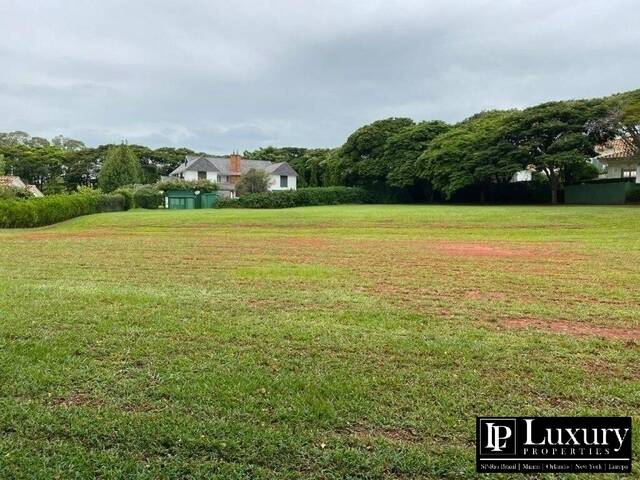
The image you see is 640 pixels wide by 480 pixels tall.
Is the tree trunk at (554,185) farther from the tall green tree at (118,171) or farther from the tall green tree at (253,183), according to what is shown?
the tall green tree at (118,171)

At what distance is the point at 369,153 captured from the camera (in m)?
44.2

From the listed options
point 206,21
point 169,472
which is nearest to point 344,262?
point 169,472

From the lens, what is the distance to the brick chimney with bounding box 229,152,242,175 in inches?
2291

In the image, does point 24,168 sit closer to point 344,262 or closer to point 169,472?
point 344,262

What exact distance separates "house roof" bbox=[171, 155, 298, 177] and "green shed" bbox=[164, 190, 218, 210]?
13.6 m

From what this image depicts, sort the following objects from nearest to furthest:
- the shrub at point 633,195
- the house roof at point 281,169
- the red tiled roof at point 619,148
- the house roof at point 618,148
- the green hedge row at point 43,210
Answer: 1. the green hedge row at point 43,210
2. the shrub at point 633,195
3. the house roof at point 618,148
4. the red tiled roof at point 619,148
5. the house roof at point 281,169

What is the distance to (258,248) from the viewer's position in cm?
1195

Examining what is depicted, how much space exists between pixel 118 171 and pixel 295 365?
53.3m

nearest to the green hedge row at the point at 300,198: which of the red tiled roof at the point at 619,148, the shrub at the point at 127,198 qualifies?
the shrub at the point at 127,198

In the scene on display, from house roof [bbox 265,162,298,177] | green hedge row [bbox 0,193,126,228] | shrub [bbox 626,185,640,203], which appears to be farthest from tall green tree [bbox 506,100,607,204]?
house roof [bbox 265,162,298,177]

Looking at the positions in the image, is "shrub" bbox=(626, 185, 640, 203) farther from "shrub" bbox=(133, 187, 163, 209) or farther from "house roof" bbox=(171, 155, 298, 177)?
"house roof" bbox=(171, 155, 298, 177)

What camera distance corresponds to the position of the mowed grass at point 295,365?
2469mm

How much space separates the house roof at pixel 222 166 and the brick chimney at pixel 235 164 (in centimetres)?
21

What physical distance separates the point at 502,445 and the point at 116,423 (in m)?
2.14
